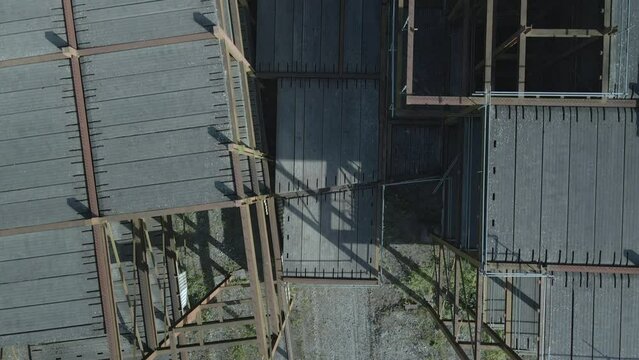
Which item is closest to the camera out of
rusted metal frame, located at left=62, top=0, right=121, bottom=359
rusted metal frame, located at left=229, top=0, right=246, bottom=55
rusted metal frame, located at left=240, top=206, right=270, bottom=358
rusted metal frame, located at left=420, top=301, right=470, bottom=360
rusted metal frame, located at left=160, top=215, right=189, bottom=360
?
rusted metal frame, located at left=62, top=0, right=121, bottom=359

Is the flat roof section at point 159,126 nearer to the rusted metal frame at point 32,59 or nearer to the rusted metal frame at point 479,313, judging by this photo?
the rusted metal frame at point 32,59

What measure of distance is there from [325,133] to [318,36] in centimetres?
247

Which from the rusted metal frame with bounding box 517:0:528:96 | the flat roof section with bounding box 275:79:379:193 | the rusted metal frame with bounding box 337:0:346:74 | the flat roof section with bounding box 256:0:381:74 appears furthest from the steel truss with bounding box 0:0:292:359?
the rusted metal frame with bounding box 517:0:528:96

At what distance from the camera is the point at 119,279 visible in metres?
11.4

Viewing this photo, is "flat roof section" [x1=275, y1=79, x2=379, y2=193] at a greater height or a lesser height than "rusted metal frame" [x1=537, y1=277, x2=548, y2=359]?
greater

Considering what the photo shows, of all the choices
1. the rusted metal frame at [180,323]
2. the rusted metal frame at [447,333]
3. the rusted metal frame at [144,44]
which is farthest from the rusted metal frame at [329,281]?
the rusted metal frame at [144,44]

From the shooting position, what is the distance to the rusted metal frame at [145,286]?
10.8 metres

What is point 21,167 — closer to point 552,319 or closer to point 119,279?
point 119,279

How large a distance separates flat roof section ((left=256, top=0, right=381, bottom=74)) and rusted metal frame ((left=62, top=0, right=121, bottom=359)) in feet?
13.6

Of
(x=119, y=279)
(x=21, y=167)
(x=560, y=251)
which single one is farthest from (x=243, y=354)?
(x=560, y=251)

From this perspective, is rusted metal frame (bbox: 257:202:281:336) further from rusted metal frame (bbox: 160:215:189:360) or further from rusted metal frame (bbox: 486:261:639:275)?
rusted metal frame (bbox: 486:261:639:275)

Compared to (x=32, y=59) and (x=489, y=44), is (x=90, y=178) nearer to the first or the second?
(x=32, y=59)

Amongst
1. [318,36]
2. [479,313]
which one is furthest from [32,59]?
[479,313]

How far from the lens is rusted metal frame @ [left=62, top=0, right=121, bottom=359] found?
887 cm
